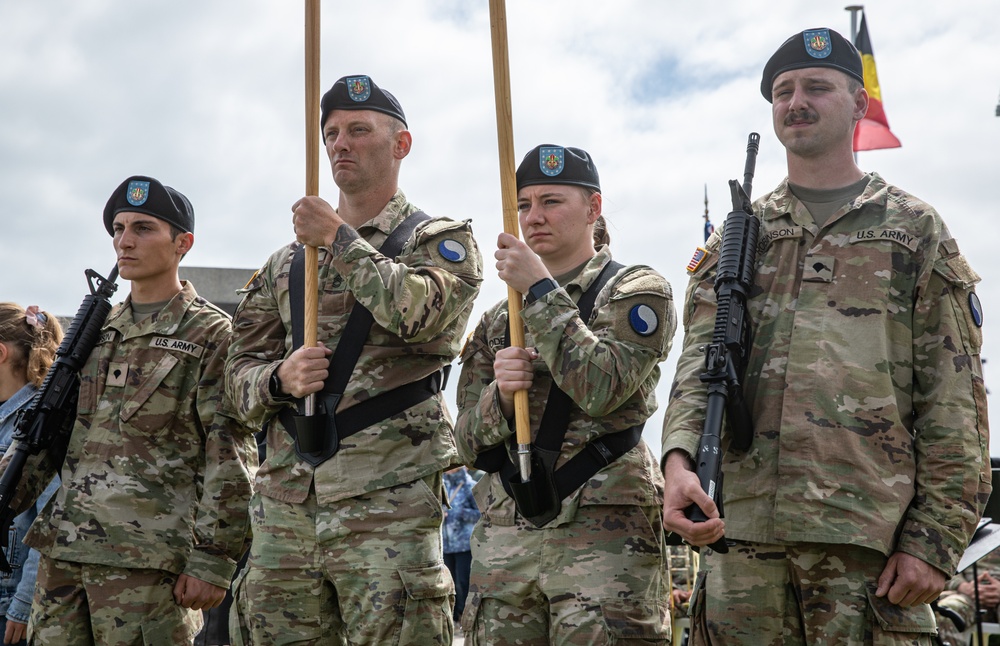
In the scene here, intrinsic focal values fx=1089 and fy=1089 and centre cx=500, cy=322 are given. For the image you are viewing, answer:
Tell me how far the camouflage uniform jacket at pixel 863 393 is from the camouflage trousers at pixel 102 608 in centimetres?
244

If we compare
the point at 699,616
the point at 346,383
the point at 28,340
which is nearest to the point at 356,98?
the point at 346,383

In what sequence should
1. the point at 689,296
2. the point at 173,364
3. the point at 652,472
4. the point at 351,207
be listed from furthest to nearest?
the point at 173,364 → the point at 351,207 → the point at 652,472 → the point at 689,296

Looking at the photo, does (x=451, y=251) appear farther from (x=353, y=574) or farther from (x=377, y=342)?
(x=353, y=574)

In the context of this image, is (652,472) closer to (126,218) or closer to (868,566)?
(868,566)

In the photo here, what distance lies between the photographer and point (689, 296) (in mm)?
3631

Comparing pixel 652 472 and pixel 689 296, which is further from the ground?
pixel 689 296

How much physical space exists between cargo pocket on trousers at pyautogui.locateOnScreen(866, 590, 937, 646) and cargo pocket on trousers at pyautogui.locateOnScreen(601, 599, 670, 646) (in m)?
0.82

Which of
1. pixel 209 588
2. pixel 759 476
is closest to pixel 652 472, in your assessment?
pixel 759 476

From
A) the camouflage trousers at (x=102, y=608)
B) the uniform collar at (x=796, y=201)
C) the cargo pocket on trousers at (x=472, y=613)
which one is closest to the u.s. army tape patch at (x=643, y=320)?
the uniform collar at (x=796, y=201)

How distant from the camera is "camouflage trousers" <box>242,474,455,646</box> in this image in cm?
371

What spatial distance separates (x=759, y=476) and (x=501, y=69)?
1821mm

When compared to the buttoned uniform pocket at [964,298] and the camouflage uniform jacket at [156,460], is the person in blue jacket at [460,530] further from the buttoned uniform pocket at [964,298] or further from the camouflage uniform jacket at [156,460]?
the buttoned uniform pocket at [964,298]

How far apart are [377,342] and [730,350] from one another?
1348mm

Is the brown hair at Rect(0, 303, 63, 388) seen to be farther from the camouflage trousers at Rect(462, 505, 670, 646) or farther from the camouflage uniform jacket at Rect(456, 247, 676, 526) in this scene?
the camouflage trousers at Rect(462, 505, 670, 646)
